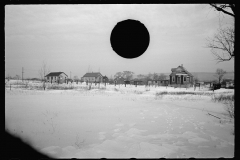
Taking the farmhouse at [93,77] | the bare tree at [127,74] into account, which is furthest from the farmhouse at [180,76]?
the farmhouse at [93,77]

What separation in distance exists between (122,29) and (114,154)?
394 cm

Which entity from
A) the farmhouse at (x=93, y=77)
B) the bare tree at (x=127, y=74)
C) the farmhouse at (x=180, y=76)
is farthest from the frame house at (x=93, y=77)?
the farmhouse at (x=180, y=76)

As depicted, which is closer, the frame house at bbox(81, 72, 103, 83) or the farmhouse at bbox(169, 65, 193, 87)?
the farmhouse at bbox(169, 65, 193, 87)

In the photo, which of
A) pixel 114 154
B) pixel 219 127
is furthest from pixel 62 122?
pixel 219 127

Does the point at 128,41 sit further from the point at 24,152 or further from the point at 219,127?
the point at 219,127

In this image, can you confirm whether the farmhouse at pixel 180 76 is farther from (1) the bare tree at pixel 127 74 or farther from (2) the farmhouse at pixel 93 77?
(2) the farmhouse at pixel 93 77

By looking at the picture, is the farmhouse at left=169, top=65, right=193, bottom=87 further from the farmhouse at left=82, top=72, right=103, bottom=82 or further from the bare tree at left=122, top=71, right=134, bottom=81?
the farmhouse at left=82, top=72, right=103, bottom=82

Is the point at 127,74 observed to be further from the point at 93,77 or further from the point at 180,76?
the point at 180,76

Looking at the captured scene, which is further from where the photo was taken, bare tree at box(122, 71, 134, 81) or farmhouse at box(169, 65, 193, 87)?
bare tree at box(122, 71, 134, 81)

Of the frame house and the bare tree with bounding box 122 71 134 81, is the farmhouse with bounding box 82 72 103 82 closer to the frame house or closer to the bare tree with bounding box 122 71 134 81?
the frame house

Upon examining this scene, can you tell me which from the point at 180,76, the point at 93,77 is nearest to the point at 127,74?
the point at 93,77

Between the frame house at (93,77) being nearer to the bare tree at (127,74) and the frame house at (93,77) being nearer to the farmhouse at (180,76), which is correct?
the bare tree at (127,74)

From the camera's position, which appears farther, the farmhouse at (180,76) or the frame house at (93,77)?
the frame house at (93,77)

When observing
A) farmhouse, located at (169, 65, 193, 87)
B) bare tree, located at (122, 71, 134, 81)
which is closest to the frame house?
bare tree, located at (122, 71, 134, 81)
